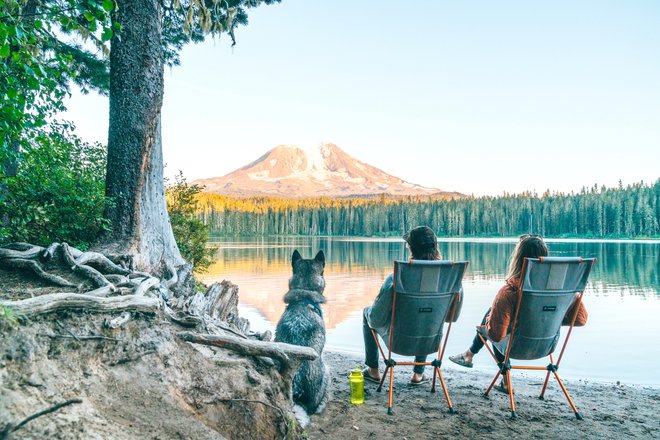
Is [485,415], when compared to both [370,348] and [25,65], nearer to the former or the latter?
[370,348]

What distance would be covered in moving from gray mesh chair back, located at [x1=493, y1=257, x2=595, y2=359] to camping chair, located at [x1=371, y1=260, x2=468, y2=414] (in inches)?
23.8

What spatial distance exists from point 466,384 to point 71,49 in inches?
404

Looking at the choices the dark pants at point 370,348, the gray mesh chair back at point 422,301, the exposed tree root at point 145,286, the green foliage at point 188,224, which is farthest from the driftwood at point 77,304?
the green foliage at point 188,224

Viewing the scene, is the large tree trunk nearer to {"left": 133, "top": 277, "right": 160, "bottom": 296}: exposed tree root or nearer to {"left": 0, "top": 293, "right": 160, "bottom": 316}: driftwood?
{"left": 133, "top": 277, "right": 160, "bottom": 296}: exposed tree root

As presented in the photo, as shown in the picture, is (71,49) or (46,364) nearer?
(46,364)

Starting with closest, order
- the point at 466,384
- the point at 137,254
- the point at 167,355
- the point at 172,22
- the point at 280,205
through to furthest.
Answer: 1. the point at 167,355
2. the point at 466,384
3. the point at 137,254
4. the point at 172,22
5. the point at 280,205

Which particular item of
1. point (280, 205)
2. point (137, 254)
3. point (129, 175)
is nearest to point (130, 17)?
point (129, 175)

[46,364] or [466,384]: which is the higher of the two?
[46,364]

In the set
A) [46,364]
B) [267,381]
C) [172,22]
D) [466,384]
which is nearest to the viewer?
[46,364]

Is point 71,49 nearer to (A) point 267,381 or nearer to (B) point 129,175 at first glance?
(B) point 129,175

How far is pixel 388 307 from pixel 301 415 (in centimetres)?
136

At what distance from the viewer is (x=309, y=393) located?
3.58 m

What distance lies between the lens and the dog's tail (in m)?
3.32

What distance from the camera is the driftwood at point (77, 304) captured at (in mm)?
2256
